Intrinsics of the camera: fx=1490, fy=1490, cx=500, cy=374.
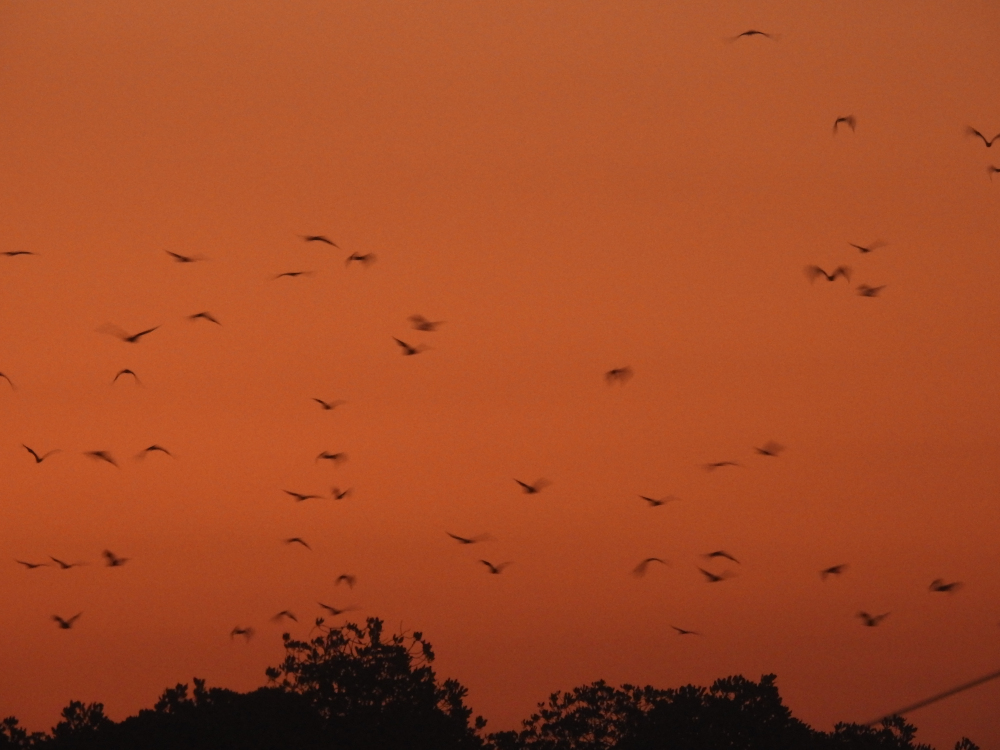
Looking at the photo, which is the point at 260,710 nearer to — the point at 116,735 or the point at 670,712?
the point at 116,735

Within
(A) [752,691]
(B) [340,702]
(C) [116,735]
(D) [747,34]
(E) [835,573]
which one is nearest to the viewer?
(D) [747,34]

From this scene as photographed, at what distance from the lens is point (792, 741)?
5616cm

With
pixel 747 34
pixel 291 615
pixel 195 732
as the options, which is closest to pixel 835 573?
pixel 747 34

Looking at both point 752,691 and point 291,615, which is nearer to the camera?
point 291,615

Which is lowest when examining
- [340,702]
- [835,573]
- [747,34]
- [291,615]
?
[340,702]

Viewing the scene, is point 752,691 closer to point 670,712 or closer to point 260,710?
point 670,712

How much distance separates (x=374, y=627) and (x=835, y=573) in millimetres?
20673

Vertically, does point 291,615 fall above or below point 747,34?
below

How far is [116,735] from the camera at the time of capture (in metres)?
50.0

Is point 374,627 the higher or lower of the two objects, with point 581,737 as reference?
higher

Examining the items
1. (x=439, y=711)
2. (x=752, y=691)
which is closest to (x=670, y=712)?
(x=752, y=691)

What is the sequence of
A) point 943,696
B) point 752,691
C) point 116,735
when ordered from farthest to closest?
point 943,696 → point 752,691 → point 116,735

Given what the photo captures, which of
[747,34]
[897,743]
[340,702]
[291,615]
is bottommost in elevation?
[897,743]

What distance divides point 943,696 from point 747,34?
3689 centimetres
